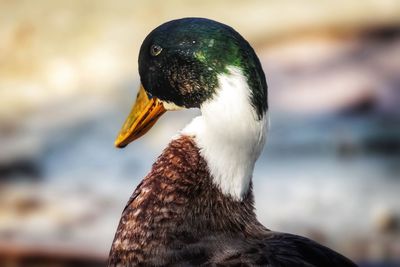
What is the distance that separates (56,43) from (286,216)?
6.90ft

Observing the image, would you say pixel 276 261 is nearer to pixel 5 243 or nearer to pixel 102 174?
pixel 5 243

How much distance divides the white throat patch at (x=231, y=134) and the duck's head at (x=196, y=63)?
0.4 inches

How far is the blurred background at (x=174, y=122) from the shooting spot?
521 centimetres

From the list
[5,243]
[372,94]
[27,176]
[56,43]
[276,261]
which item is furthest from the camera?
[56,43]

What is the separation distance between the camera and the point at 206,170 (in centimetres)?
304

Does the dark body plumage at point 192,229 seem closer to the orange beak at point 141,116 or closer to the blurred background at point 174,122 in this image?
the orange beak at point 141,116

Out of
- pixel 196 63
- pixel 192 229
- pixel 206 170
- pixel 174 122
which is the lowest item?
pixel 192 229

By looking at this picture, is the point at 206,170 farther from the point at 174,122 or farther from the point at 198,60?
the point at 174,122

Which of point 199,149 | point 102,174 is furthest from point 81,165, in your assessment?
point 199,149

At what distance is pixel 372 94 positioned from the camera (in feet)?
20.2

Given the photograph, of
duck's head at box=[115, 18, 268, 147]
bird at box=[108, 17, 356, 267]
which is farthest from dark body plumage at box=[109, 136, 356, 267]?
duck's head at box=[115, 18, 268, 147]

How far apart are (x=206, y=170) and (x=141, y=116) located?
0.33m

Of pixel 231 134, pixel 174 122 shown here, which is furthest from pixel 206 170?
pixel 174 122

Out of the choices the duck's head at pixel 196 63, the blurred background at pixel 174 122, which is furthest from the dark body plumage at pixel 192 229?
the blurred background at pixel 174 122
